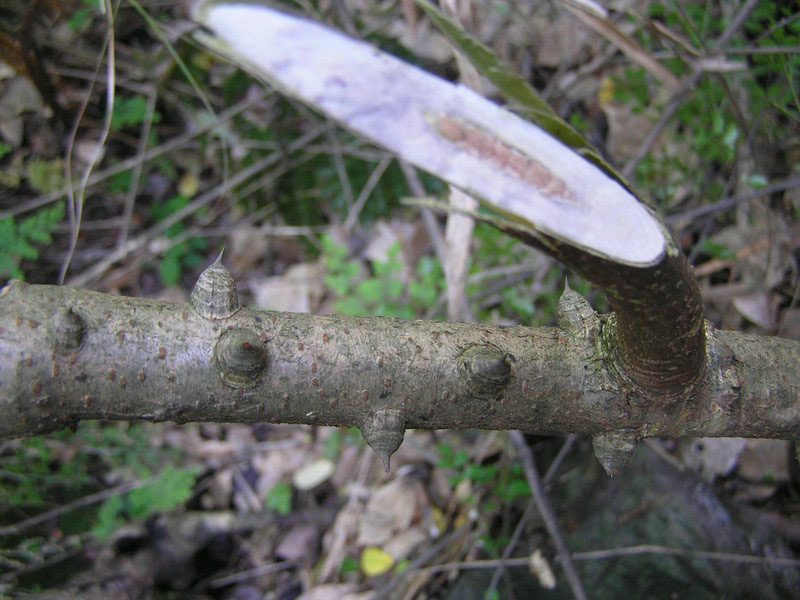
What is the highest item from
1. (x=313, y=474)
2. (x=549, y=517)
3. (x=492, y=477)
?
(x=549, y=517)

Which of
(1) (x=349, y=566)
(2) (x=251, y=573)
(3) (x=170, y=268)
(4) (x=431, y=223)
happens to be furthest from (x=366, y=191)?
(2) (x=251, y=573)

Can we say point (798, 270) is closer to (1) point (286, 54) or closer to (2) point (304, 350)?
(2) point (304, 350)

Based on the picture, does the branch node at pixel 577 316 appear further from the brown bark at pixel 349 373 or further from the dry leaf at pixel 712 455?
the dry leaf at pixel 712 455

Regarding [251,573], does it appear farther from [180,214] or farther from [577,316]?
[577,316]

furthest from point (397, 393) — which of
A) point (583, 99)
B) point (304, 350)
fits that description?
point (583, 99)

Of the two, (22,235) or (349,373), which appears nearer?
(349,373)

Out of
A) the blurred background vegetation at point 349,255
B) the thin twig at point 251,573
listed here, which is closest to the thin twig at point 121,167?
the blurred background vegetation at point 349,255
